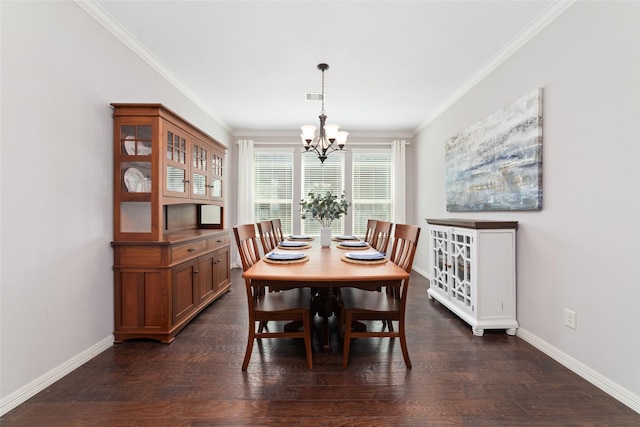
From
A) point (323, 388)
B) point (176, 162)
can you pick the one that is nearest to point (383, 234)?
point (323, 388)

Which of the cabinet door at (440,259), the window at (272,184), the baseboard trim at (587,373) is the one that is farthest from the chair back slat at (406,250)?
the window at (272,184)

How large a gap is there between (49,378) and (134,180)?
1465 mm

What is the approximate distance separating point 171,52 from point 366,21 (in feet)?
6.09

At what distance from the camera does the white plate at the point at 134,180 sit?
94.3 inches

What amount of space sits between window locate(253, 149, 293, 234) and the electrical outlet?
4.12 m

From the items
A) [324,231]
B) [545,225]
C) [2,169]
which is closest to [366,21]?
[324,231]

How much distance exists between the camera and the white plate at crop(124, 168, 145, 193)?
2.39m

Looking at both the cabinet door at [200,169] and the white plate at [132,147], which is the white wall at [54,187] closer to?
the white plate at [132,147]

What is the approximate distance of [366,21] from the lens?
7.44 feet

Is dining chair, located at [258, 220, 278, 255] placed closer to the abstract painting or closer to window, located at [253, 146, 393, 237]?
window, located at [253, 146, 393, 237]

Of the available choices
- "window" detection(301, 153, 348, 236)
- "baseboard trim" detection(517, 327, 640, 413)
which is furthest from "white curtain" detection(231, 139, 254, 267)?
"baseboard trim" detection(517, 327, 640, 413)

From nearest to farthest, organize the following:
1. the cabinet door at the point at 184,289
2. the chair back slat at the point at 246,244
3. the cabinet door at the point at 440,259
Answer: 1. the chair back slat at the point at 246,244
2. the cabinet door at the point at 184,289
3. the cabinet door at the point at 440,259

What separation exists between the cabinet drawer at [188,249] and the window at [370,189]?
3.06m

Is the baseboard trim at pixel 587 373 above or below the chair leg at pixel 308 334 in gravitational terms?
below
